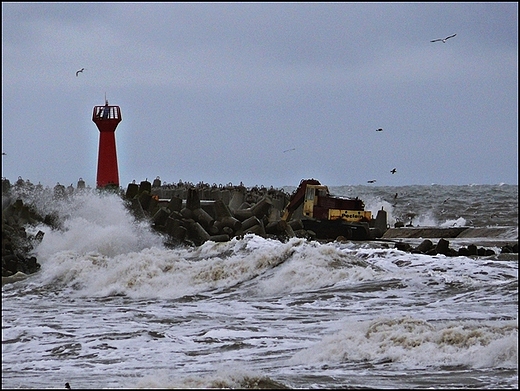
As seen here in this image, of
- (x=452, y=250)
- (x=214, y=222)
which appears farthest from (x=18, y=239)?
(x=452, y=250)

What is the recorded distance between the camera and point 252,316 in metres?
14.8

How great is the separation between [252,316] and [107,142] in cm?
1787

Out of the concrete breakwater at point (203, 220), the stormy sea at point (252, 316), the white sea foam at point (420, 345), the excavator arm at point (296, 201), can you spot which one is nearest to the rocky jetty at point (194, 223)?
the concrete breakwater at point (203, 220)

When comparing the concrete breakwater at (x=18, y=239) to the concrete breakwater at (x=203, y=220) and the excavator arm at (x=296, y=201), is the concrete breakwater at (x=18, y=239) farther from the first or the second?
the excavator arm at (x=296, y=201)

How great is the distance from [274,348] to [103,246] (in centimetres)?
1164

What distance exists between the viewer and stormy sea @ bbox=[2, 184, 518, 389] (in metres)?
10.4

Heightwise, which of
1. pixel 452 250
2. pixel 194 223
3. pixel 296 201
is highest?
pixel 296 201

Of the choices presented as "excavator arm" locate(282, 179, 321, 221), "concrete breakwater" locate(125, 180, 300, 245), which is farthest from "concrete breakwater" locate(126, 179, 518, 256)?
"excavator arm" locate(282, 179, 321, 221)

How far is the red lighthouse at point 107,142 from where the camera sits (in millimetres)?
31250

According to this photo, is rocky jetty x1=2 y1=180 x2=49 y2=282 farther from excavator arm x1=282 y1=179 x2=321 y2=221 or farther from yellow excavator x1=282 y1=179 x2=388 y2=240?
excavator arm x1=282 y1=179 x2=321 y2=221

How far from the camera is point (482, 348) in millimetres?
10984

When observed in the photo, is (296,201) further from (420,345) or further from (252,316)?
(420,345)

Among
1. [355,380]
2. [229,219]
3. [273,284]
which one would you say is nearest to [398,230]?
[229,219]

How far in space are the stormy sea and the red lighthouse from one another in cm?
626
